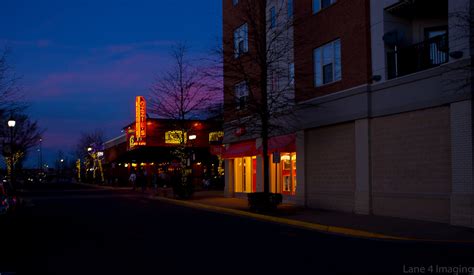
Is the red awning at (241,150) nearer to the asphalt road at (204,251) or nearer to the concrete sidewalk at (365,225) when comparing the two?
the concrete sidewalk at (365,225)

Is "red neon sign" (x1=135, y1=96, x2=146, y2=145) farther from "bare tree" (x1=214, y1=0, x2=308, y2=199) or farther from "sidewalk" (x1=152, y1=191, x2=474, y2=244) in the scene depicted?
"sidewalk" (x1=152, y1=191, x2=474, y2=244)

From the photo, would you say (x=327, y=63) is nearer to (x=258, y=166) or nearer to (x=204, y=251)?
(x=258, y=166)

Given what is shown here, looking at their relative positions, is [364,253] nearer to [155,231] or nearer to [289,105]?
[155,231]

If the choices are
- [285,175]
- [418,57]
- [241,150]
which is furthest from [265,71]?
[241,150]

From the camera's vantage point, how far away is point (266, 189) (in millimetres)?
23000

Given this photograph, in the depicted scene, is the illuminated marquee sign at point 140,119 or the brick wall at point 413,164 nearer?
the brick wall at point 413,164

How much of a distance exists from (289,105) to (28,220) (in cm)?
1125

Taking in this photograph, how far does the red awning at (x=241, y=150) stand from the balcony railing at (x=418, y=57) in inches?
429

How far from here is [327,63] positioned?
24.0m

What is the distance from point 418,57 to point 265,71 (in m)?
5.96

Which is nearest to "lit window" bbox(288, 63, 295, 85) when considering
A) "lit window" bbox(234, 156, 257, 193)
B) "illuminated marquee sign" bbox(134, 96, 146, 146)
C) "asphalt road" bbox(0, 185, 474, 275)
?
"lit window" bbox(234, 156, 257, 193)

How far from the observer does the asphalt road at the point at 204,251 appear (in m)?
10.4

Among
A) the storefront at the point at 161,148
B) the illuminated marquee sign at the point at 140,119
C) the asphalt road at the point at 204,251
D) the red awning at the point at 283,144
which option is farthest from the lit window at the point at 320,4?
the illuminated marquee sign at the point at 140,119

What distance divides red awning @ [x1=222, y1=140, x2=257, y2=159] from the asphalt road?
12.0 m
